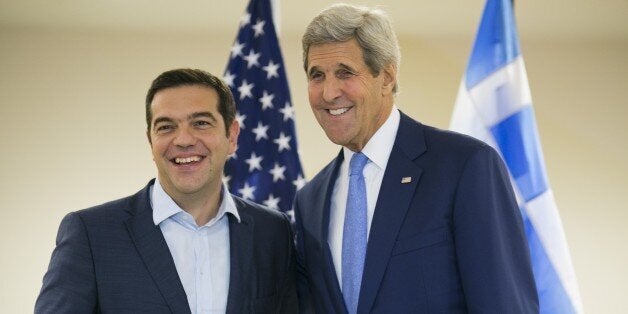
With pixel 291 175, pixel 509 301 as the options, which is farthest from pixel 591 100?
pixel 509 301

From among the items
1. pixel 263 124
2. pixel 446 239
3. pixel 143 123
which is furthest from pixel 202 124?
pixel 143 123

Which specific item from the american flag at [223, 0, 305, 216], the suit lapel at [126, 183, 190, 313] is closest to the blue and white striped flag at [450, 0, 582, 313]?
the american flag at [223, 0, 305, 216]

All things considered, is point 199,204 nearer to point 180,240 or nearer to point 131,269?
point 180,240

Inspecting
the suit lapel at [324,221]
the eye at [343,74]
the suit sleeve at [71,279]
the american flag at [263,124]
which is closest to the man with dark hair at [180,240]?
the suit sleeve at [71,279]

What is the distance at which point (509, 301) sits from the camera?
1.88 metres

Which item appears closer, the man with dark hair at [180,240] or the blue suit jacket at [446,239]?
the blue suit jacket at [446,239]

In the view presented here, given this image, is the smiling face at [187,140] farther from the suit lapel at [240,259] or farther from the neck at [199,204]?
the suit lapel at [240,259]

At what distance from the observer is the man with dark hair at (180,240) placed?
2.01 meters

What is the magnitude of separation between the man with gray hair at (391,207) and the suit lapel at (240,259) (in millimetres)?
171

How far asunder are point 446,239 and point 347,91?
47 centimetres

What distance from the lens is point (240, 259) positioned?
2166 mm

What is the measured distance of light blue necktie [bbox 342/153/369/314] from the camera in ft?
6.73

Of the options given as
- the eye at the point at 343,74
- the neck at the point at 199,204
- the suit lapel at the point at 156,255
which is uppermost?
the eye at the point at 343,74

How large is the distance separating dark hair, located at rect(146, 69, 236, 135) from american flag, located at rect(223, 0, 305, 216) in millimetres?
1141
